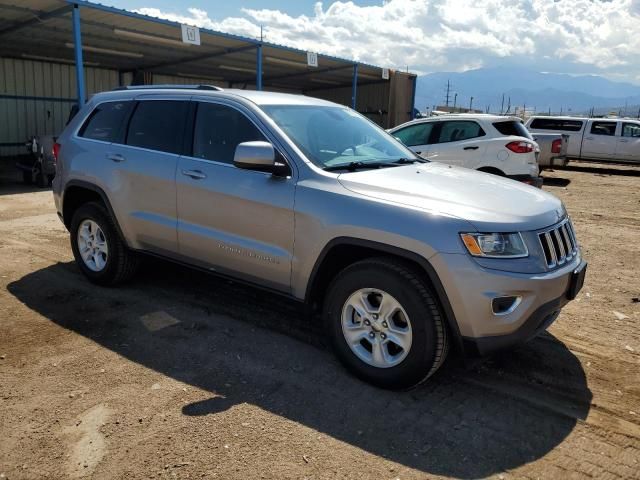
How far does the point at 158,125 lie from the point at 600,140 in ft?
59.9

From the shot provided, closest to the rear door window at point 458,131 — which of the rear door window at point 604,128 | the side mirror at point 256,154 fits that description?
the side mirror at point 256,154

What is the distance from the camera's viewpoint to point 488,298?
299 cm

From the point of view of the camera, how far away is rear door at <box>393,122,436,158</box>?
10.0 meters

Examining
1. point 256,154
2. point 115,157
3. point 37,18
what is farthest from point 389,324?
point 37,18

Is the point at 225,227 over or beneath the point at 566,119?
beneath

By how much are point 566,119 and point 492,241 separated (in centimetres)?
1855

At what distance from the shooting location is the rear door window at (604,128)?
18766 mm

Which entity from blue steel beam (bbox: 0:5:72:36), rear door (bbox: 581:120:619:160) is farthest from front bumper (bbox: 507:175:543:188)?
rear door (bbox: 581:120:619:160)

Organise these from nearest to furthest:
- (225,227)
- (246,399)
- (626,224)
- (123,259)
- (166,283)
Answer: (246,399)
(225,227)
(123,259)
(166,283)
(626,224)

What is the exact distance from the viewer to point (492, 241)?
304 centimetres

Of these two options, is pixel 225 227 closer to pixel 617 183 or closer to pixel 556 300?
pixel 556 300

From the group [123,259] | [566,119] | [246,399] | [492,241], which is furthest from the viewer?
[566,119]

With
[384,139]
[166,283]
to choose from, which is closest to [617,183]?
[384,139]

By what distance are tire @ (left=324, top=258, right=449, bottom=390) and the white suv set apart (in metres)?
6.85
